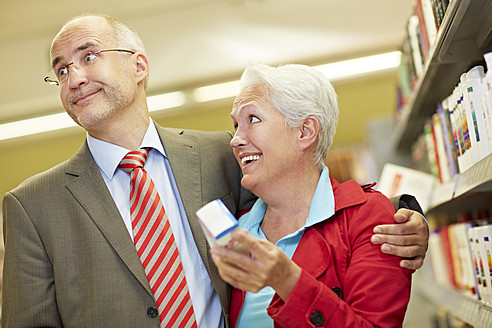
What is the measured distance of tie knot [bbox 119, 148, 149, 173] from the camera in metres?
2.14

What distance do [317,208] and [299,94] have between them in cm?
41

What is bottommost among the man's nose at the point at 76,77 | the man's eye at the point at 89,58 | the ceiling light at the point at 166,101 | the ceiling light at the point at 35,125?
the man's nose at the point at 76,77

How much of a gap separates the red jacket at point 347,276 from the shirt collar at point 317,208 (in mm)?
27

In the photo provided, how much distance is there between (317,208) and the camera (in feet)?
6.28

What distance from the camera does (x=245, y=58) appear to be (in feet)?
23.1

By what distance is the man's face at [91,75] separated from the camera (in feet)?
7.04

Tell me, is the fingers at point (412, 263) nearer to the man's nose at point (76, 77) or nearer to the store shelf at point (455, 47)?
the store shelf at point (455, 47)

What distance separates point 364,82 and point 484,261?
20.2 feet

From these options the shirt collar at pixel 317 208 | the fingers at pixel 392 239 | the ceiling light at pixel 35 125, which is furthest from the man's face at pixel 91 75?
the ceiling light at pixel 35 125

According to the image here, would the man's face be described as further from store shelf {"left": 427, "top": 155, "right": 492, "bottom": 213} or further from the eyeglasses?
store shelf {"left": 427, "top": 155, "right": 492, "bottom": 213}

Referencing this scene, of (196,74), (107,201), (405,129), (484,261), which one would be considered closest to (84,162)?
(107,201)

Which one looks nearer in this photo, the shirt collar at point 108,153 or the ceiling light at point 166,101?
the shirt collar at point 108,153

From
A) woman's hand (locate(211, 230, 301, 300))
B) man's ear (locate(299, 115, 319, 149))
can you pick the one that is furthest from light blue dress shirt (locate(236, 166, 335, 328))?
woman's hand (locate(211, 230, 301, 300))

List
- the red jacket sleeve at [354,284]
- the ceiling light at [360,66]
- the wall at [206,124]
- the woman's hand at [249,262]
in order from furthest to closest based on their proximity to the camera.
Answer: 1. the wall at [206,124]
2. the ceiling light at [360,66]
3. the red jacket sleeve at [354,284]
4. the woman's hand at [249,262]
